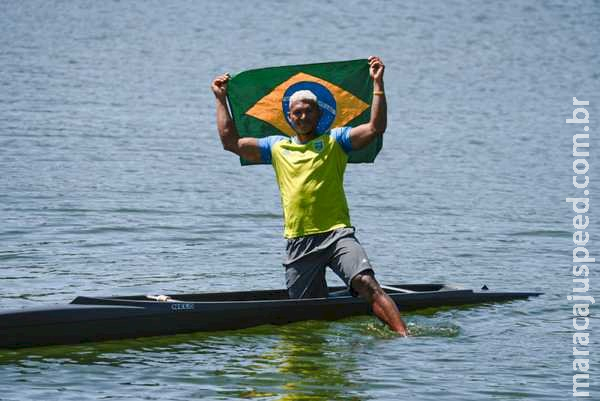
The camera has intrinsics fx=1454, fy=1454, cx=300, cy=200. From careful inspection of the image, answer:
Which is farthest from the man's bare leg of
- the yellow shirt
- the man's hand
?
the man's hand

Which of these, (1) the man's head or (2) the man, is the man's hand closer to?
(2) the man

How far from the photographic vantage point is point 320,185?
1234 centimetres

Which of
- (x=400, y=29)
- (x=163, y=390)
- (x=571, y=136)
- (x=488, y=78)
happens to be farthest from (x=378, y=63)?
(x=400, y=29)

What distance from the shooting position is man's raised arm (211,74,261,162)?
12617 millimetres

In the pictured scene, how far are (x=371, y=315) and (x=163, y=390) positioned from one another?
297 centimetres

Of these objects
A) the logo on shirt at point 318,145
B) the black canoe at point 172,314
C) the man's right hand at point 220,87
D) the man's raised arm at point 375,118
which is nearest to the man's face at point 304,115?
the logo on shirt at point 318,145

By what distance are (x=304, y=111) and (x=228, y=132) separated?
0.77 metres

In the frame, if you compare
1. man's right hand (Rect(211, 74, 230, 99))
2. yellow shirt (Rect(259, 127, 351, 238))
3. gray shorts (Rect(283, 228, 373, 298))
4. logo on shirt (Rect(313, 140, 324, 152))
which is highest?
man's right hand (Rect(211, 74, 230, 99))

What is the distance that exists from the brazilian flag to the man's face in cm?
98

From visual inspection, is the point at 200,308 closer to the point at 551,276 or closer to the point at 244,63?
the point at 551,276

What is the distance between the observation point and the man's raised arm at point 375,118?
40.3ft

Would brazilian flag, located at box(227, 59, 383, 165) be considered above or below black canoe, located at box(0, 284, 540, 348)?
above

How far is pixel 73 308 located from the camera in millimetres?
12117

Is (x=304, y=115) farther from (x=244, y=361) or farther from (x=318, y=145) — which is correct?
(x=244, y=361)
